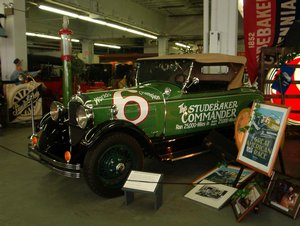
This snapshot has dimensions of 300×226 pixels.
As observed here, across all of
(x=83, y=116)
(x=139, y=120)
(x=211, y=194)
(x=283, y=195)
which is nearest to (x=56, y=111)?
(x=83, y=116)

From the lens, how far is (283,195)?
116 inches

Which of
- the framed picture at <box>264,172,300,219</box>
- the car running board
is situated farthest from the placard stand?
the framed picture at <box>264,172,300,219</box>

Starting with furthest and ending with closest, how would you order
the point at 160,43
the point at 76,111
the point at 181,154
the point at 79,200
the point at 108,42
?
1. the point at 108,42
2. the point at 160,43
3. the point at 181,154
4. the point at 76,111
5. the point at 79,200

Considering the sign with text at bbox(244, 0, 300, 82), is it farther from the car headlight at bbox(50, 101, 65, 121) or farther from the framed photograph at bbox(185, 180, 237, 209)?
the car headlight at bbox(50, 101, 65, 121)

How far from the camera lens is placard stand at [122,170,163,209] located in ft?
9.74

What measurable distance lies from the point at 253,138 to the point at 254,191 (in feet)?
1.75

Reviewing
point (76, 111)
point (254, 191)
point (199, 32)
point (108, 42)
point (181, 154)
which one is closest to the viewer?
A: point (254, 191)

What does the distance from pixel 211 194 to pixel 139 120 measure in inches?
46.3

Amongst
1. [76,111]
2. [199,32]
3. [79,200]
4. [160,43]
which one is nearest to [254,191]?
[79,200]

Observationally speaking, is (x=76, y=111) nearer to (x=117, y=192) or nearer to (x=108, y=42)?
(x=117, y=192)

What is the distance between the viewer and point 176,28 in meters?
14.9

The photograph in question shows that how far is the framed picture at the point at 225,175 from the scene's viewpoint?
11.6 ft

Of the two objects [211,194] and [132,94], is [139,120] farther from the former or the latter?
[211,194]

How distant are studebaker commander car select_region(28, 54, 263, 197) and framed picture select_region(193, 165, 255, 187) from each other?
16.5 inches
